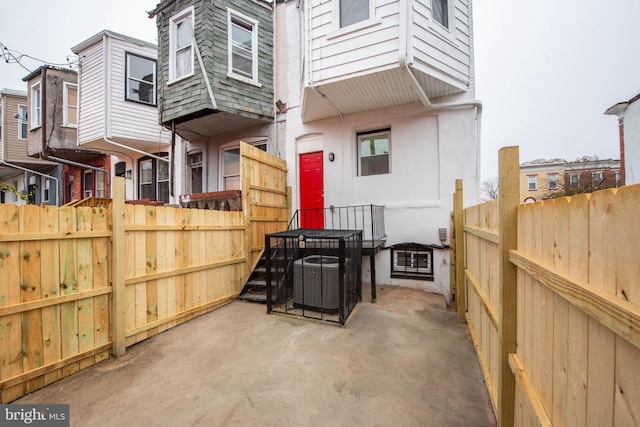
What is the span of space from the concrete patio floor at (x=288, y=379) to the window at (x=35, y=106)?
40.9 feet

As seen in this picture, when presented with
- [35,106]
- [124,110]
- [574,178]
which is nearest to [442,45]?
[124,110]

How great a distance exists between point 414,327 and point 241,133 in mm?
6457

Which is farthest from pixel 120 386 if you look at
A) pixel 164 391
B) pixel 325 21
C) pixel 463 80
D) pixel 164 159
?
pixel 164 159

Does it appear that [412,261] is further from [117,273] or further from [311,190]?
[117,273]

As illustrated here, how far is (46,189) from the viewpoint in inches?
497

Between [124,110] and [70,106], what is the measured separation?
388cm

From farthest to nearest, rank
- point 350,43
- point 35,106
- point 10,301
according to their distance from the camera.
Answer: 1. point 35,106
2. point 350,43
3. point 10,301

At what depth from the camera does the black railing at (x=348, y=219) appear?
19.5 feet

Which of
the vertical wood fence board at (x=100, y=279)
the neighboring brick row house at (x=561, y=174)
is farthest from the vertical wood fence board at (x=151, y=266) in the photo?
the neighboring brick row house at (x=561, y=174)

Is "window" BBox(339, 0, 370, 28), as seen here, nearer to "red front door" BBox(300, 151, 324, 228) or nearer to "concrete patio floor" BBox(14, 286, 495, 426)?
"red front door" BBox(300, 151, 324, 228)

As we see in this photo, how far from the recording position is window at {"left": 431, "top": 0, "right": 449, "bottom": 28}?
5.17 meters

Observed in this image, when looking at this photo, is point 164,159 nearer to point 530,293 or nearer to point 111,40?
point 111,40

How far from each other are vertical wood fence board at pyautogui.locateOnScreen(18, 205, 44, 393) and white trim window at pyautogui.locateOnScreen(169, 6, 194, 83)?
5.31 meters

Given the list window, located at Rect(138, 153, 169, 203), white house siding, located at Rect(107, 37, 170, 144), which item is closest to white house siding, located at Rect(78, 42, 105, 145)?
white house siding, located at Rect(107, 37, 170, 144)
